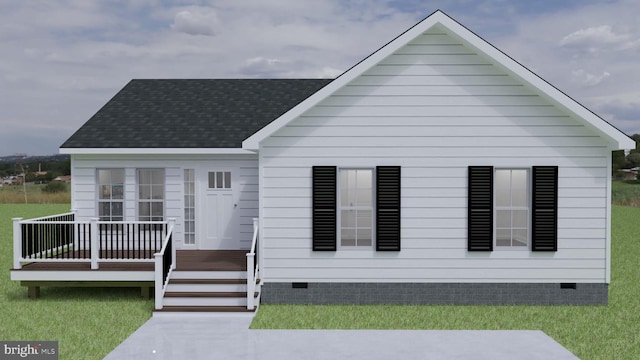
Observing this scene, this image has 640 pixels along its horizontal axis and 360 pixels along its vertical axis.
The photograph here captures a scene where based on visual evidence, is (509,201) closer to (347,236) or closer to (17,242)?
(347,236)

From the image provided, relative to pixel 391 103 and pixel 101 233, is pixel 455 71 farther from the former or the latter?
pixel 101 233

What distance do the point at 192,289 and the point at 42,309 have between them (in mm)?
3142

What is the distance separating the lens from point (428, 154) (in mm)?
12570

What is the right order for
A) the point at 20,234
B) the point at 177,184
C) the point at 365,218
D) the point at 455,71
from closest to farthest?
the point at 455,71, the point at 20,234, the point at 177,184, the point at 365,218

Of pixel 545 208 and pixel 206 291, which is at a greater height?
pixel 545 208

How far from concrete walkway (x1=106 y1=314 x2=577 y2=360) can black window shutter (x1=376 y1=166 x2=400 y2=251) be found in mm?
2520

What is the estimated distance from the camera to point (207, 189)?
16.2 meters

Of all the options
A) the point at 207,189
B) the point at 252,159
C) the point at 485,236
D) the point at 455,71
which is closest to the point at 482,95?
the point at 455,71

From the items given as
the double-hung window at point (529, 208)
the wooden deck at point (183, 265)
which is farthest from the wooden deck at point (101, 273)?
the double-hung window at point (529, 208)

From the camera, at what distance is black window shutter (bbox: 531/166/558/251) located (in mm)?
12531

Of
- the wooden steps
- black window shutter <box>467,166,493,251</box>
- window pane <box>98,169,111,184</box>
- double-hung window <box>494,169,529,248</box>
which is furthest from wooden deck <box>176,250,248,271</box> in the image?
double-hung window <box>494,169,529,248</box>

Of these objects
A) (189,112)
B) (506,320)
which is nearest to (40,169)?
(189,112)

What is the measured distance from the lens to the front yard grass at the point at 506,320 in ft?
33.0

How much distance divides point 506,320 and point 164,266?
22.3 feet
